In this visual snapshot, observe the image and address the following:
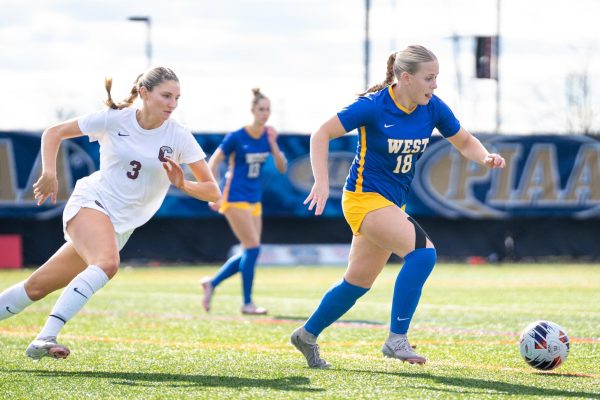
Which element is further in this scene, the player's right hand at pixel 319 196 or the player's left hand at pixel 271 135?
the player's left hand at pixel 271 135

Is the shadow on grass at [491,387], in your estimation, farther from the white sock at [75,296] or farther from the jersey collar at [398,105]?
the white sock at [75,296]

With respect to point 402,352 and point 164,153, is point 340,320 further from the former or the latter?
point 164,153

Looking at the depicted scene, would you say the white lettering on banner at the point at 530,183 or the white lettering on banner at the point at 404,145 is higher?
the white lettering on banner at the point at 404,145

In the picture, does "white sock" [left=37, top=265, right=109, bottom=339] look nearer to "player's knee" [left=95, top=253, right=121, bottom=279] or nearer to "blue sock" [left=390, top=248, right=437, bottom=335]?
"player's knee" [left=95, top=253, right=121, bottom=279]

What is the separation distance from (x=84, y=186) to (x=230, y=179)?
17.6ft

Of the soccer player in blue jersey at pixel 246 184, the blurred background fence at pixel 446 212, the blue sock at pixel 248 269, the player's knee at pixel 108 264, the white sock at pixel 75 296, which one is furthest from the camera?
the blurred background fence at pixel 446 212

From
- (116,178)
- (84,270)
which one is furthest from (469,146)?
(84,270)

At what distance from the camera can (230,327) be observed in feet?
34.7

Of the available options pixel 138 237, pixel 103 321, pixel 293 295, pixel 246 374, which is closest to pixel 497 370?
pixel 246 374

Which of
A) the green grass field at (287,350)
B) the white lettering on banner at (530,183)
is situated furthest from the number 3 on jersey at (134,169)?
the white lettering on banner at (530,183)

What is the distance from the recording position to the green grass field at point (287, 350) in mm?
6328

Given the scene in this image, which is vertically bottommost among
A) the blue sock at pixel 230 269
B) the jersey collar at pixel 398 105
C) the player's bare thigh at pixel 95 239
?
the blue sock at pixel 230 269

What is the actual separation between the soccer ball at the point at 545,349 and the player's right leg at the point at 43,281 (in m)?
2.84

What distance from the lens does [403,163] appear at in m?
7.36
